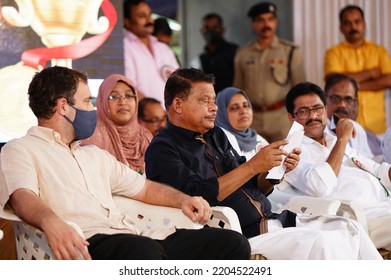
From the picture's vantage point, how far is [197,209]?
3762 millimetres

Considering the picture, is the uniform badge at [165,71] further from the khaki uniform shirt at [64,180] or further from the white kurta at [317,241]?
the khaki uniform shirt at [64,180]

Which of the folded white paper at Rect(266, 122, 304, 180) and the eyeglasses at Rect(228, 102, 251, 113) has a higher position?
the eyeglasses at Rect(228, 102, 251, 113)

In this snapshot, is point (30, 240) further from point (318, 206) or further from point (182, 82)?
point (318, 206)

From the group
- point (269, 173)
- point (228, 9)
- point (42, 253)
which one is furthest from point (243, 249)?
point (228, 9)

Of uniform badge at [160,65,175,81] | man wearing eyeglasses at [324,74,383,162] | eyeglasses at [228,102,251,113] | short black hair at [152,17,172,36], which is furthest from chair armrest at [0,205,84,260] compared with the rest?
short black hair at [152,17,172,36]

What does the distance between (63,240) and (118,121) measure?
1608 millimetres

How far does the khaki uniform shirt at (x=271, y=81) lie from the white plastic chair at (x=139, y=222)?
3649 mm

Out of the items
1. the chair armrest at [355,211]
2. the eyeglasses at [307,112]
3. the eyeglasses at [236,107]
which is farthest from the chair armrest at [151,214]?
the eyeglasses at [236,107]

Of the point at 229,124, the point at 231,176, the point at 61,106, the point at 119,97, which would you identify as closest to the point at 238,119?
the point at 229,124

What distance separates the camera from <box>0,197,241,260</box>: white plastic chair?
11.6ft

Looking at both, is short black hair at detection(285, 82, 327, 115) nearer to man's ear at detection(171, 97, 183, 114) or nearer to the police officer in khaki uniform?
man's ear at detection(171, 97, 183, 114)

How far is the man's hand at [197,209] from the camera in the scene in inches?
148

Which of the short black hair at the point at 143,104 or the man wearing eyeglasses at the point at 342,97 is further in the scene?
the short black hair at the point at 143,104

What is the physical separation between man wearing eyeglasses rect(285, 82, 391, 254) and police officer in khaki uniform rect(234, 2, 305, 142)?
95.4 inches
